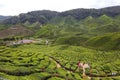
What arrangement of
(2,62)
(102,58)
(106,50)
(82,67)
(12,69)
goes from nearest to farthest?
(12,69)
(2,62)
(82,67)
(102,58)
(106,50)

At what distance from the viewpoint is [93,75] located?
4788 inches

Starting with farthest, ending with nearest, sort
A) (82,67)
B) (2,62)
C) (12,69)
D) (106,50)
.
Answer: (106,50)
(82,67)
(2,62)
(12,69)

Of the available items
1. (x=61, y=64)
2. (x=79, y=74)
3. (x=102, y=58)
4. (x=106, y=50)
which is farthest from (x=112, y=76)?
(x=106, y=50)

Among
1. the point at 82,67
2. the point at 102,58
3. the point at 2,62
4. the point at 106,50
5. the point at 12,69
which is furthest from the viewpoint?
the point at 106,50

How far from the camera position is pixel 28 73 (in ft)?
341

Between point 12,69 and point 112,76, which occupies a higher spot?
point 12,69

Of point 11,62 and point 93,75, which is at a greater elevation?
point 11,62

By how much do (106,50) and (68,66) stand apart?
251 feet

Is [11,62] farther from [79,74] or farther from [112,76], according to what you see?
[112,76]

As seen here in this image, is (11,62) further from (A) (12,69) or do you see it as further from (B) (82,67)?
(B) (82,67)

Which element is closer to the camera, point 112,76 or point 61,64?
point 112,76

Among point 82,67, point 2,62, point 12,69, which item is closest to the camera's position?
point 12,69

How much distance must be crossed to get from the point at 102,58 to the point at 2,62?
7325 cm

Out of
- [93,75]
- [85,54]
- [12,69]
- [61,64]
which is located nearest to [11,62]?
[12,69]
